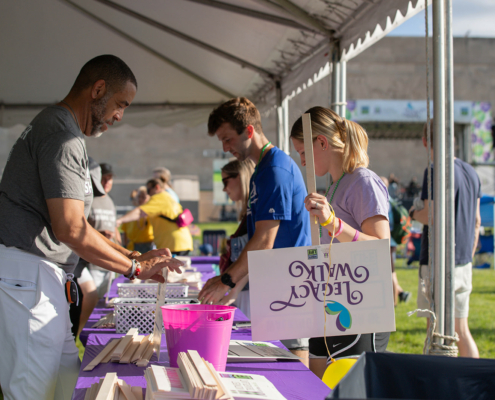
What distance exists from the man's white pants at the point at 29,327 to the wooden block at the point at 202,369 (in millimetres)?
625

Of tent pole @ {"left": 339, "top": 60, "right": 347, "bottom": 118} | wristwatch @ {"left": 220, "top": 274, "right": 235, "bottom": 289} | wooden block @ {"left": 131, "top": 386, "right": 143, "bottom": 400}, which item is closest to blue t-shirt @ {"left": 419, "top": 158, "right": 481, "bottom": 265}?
tent pole @ {"left": 339, "top": 60, "right": 347, "bottom": 118}

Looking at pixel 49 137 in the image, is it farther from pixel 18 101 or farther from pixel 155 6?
pixel 18 101

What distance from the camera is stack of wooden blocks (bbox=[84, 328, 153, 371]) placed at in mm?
1325

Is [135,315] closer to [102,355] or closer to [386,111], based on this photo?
[102,355]

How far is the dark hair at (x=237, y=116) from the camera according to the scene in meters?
2.05

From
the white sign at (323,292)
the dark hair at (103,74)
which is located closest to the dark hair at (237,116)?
the dark hair at (103,74)

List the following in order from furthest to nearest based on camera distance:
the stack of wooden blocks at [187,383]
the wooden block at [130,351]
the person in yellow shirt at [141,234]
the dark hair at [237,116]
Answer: the person in yellow shirt at [141,234] → the dark hair at [237,116] → the wooden block at [130,351] → the stack of wooden blocks at [187,383]

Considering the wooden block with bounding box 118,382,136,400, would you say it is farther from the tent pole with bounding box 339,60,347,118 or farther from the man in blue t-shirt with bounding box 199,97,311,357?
the tent pole with bounding box 339,60,347,118

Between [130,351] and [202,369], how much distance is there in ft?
1.66

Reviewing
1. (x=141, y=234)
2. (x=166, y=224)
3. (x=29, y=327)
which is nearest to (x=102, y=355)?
(x=29, y=327)

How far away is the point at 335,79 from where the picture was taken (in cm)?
319

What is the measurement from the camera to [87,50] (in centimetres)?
454

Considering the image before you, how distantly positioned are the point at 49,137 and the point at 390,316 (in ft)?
3.76

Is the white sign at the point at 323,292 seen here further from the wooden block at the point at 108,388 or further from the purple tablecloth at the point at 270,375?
the wooden block at the point at 108,388
